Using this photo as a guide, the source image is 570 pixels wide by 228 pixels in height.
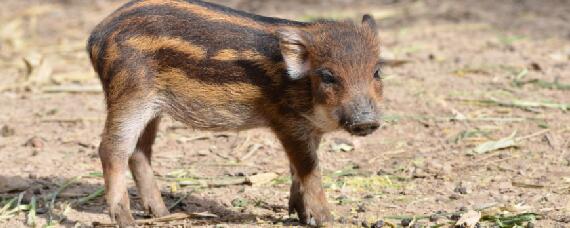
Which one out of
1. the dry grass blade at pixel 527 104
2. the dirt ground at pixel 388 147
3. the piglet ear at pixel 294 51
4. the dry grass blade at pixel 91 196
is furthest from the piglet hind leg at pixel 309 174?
the dry grass blade at pixel 527 104

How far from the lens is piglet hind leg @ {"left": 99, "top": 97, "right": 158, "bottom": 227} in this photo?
5.95 meters

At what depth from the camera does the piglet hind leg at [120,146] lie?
19.5ft

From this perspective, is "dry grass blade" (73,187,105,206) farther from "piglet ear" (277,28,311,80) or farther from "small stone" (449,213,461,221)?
"small stone" (449,213,461,221)

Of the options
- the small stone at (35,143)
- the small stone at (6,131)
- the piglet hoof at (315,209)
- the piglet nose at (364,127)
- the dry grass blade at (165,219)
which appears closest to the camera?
the piglet nose at (364,127)

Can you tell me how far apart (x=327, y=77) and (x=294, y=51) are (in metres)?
0.25

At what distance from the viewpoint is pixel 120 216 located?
598cm

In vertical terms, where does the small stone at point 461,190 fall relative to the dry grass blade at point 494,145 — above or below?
below

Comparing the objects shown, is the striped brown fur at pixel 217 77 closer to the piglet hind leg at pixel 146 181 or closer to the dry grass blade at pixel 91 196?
the piglet hind leg at pixel 146 181

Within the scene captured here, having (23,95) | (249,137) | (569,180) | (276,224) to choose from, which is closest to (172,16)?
(276,224)

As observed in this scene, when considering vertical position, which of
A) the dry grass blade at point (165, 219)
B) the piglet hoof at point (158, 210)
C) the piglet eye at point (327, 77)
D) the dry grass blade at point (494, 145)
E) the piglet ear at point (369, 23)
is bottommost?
A: the dry grass blade at point (165, 219)

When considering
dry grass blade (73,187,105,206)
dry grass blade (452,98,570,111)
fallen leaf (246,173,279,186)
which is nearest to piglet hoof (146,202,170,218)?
dry grass blade (73,187,105,206)

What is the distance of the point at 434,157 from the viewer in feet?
24.0

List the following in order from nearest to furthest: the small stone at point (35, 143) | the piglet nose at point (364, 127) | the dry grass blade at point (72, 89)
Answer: the piglet nose at point (364, 127), the small stone at point (35, 143), the dry grass blade at point (72, 89)

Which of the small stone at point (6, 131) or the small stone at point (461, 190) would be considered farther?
the small stone at point (6, 131)
